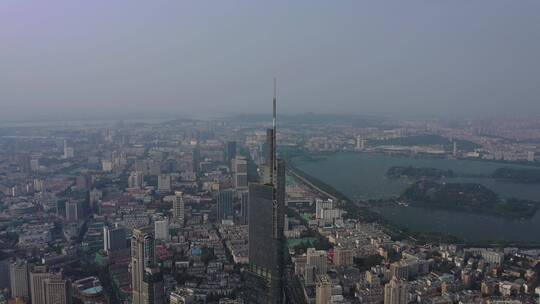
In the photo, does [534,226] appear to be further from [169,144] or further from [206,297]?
[169,144]

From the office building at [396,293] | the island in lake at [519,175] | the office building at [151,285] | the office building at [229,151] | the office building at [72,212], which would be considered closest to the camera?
the office building at [151,285]

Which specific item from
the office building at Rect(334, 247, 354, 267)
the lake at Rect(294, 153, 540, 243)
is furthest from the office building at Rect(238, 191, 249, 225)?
the lake at Rect(294, 153, 540, 243)

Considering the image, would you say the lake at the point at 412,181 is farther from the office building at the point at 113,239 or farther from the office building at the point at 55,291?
the office building at the point at 55,291

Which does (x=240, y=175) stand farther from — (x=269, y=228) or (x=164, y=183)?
(x=269, y=228)

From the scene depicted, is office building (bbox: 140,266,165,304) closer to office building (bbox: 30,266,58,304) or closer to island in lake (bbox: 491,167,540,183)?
office building (bbox: 30,266,58,304)

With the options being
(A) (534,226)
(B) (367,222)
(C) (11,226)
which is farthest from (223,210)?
(A) (534,226)

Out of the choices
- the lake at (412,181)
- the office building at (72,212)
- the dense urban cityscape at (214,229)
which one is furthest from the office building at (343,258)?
the office building at (72,212)
